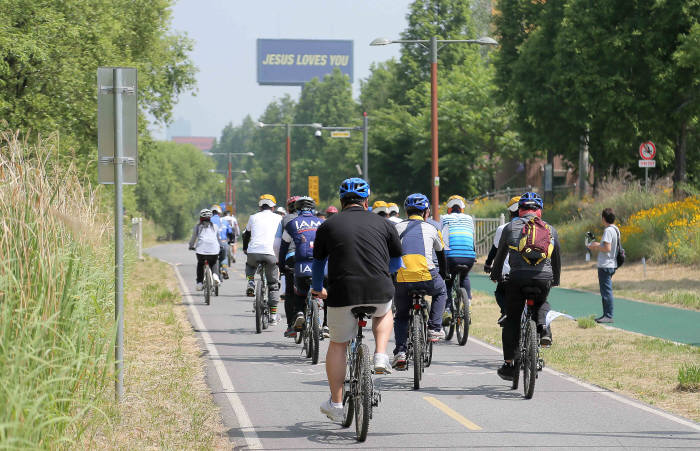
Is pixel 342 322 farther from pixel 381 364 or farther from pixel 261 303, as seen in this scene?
pixel 261 303

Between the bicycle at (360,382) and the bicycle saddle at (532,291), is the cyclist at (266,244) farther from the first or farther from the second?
the bicycle at (360,382)

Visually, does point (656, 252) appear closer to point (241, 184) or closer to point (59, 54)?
point (59, 54)

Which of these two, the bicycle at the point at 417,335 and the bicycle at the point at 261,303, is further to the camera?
the bicycle at the point at 261,303

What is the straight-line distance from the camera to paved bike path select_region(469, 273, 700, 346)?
15.1 metres

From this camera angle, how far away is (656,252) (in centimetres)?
2545

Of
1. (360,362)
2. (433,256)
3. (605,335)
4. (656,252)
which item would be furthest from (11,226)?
(656,252)

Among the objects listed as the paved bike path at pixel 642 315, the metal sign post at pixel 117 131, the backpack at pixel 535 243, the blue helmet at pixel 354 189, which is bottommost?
the paved bike path at pixel 642 315

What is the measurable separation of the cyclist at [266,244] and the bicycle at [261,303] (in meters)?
0.07

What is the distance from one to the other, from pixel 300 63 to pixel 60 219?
14268cm

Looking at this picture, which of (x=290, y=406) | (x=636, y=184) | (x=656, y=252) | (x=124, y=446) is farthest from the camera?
(x=636, y=184)

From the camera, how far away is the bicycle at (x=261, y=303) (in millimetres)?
15227

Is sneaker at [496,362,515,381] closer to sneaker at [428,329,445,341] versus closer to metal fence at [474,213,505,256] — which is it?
sneaker at [428,329,445,341]

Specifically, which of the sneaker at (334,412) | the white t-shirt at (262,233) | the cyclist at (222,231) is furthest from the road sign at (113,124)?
the cyclist at (222,231)

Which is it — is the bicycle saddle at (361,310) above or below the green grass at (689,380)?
above
